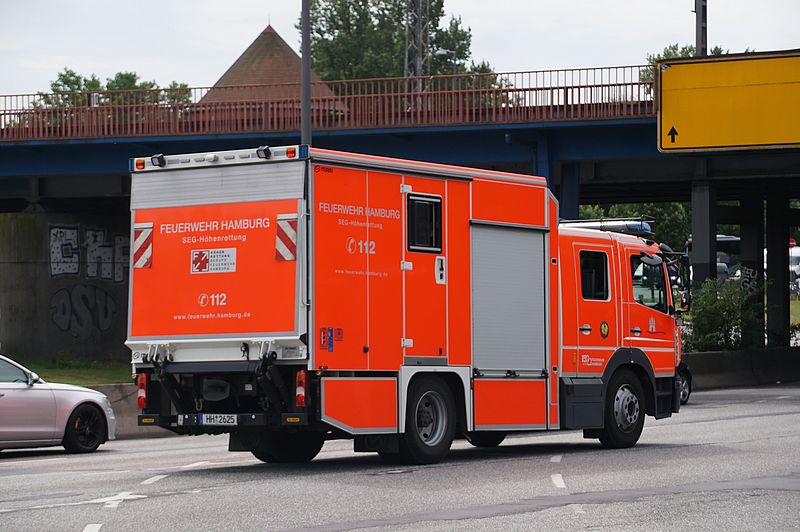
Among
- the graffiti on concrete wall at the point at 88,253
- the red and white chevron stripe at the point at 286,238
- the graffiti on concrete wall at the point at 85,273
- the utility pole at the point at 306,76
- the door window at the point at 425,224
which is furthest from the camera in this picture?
the graffiti on concrete wall at the point at 88,253

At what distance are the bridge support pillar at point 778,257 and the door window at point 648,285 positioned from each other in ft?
109

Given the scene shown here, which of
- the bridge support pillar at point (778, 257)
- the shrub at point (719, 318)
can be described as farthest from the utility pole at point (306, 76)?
the bridge support pillar at point (778, 257)

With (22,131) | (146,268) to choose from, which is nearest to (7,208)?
(22,131)

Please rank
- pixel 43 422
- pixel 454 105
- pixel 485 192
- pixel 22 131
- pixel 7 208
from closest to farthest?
pixel 485 192, pixel 43 422, pixel 454 105, pixel 22 131, pixel 7 208

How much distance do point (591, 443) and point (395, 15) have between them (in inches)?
3511

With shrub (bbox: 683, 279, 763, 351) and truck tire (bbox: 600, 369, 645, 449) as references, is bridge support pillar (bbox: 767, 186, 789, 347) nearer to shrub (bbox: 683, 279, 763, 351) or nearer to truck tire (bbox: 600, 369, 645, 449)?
shrub (bbox: 683, 279, 763, 351)

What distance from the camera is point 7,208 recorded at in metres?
52.7

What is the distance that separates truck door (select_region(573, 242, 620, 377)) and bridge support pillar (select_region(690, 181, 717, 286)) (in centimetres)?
2199

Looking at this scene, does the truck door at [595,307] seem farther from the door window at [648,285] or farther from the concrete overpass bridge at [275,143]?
the concrete overpass bridge at [275,143]

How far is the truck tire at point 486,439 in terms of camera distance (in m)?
18.6

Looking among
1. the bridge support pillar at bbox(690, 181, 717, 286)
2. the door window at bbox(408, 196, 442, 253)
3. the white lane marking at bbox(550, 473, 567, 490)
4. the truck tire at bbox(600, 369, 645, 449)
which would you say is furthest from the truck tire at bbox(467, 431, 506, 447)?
the bridge support pillar at bbox(690, 181, 717, 286)

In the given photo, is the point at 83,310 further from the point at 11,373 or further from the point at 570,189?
the point at 11,373

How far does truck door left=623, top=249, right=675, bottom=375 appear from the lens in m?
18.9

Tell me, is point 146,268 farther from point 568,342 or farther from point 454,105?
point 454,105
